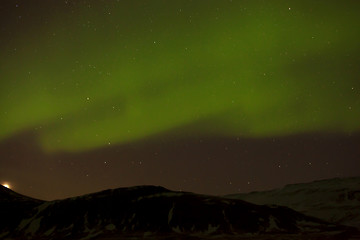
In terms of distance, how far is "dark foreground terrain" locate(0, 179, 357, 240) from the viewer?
159625 mm

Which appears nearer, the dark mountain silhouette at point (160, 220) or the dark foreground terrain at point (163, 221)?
the dark foreground terrain at point (163, 221)

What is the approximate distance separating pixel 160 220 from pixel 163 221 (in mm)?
1648

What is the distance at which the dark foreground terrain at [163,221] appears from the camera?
159625mm

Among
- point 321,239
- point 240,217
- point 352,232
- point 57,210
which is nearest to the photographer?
point 321,239

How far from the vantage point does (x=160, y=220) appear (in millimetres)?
171250

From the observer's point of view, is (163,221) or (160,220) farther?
(160,220)

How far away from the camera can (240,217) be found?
172250 mm

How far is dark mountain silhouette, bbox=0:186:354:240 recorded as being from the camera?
161 metres

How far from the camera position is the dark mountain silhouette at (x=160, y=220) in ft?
528

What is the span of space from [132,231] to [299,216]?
6132cm

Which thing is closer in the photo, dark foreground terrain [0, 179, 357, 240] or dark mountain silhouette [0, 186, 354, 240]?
dark foreground terrain [0, 179, 357, 240]

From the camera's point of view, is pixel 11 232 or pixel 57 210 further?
pixel 57 210

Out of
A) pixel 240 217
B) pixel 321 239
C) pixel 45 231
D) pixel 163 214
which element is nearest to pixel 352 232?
pixel 321 239

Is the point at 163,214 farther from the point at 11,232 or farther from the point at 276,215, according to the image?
the point at 11,232
